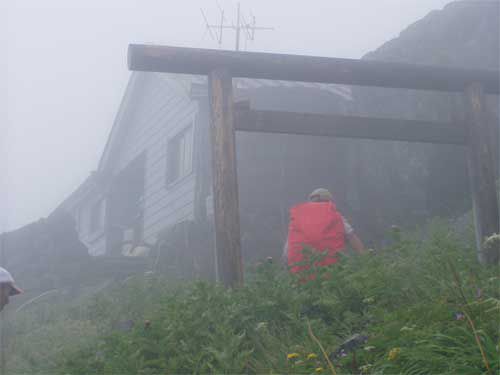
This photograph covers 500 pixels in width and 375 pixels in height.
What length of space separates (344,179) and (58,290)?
19.0 ft

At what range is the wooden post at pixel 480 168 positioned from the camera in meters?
7.29

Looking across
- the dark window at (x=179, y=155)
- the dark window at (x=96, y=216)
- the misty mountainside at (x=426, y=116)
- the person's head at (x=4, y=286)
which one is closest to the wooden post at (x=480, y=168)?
the misty mountainside at (x=426, y=116)

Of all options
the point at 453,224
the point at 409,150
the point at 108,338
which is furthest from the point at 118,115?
the point at 108,338

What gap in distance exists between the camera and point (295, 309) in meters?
4.43

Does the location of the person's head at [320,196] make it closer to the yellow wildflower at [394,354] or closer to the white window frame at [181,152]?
the yellow wildflower at [394,354]

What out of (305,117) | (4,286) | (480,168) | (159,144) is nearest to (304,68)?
(305,117)

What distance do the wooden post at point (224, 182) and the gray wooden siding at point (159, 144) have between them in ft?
27.0

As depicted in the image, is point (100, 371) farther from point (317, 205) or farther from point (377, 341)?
point (317, 205)

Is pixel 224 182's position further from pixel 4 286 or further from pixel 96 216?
pixel 96 216

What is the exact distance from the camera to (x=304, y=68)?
7438 mm

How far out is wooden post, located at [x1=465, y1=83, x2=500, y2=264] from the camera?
7.29 m

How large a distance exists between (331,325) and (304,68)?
11.7 feet

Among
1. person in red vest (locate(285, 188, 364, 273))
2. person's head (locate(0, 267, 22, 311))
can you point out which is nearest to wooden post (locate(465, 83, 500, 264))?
person in red vest (locate(285, 188, 364, 273))

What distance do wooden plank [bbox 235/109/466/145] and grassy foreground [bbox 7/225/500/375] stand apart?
7.46ft
